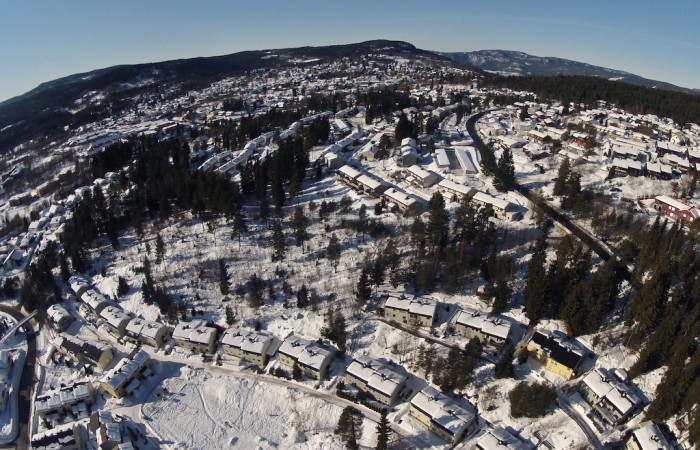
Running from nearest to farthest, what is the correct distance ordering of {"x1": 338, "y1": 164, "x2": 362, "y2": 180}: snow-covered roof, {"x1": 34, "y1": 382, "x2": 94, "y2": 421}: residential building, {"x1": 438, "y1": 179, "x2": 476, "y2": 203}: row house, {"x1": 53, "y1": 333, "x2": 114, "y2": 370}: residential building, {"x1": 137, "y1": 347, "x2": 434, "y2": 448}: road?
1. {"x1": 137, "y1": 347, "x2": 434, "y2": 448}: road
2. {"x1": 34, "y1": 382, "x2": 94, "y2": 421}: residential building
3. {"x1": 53, "y1": 333, "x2": 114, "y2": 370}: residential building
4. {"x1": 438, "y1": 179, "x2": 476, "y2": 203}: row house
5. {"x1": 338, "y1": 164, "x2": 362, "y2": 180}: snow-covered roof

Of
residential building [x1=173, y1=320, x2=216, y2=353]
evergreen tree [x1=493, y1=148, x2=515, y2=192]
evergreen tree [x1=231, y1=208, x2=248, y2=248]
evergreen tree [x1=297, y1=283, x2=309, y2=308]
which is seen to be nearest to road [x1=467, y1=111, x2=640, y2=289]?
evergreen tree [x1=493, y1=148, x2=515, y2=192]

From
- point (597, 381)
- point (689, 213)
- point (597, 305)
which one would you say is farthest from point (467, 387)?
point (689, 213)

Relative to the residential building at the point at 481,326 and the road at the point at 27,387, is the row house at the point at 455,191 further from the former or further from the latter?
the road at the point at 27,387

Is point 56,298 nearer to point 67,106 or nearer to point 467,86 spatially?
point 467,86

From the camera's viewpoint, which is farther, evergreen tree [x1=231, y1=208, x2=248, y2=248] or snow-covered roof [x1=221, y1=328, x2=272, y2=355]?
evergreen tree [x1=231, y1=208, x2=248, y2=248]

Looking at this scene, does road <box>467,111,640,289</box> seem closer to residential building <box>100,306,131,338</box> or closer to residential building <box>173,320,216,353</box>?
residential building <box>173,320,216,353</box>

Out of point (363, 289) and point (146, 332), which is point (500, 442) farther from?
point (146, 332)
